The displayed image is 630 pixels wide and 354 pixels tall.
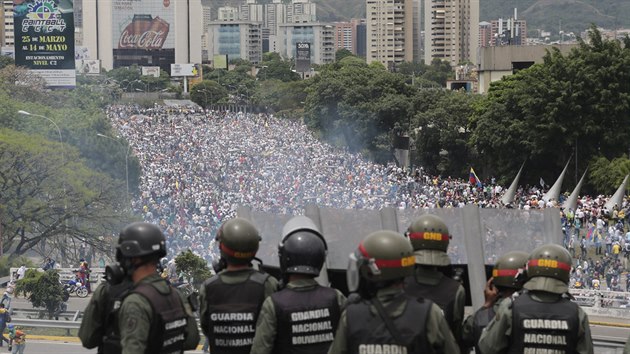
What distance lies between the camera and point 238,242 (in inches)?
285

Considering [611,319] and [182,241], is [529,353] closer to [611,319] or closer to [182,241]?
[611,319]

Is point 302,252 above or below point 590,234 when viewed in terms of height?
above

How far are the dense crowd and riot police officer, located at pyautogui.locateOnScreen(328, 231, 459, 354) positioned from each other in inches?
645

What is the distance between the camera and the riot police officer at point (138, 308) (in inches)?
256

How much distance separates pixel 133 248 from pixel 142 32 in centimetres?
17663

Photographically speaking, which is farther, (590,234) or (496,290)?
(590,234)

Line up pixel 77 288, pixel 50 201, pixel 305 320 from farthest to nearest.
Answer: pixel 50 201
pixel 77 288
pixel 305 320

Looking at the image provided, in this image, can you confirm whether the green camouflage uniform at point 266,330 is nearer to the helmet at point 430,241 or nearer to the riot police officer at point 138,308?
the riot police officer at point 138,308

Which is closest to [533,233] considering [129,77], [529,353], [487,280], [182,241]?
[487,280]

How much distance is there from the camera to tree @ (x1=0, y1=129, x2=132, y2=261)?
1337 inches

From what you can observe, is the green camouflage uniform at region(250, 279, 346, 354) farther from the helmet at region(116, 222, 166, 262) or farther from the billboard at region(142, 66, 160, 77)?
the billboard at region(142, 66, 160, 77)

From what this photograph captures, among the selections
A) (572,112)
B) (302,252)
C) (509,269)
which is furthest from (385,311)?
(572,112)

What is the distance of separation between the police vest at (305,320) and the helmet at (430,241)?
0.85 m

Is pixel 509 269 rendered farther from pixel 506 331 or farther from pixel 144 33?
pixel 144 33
